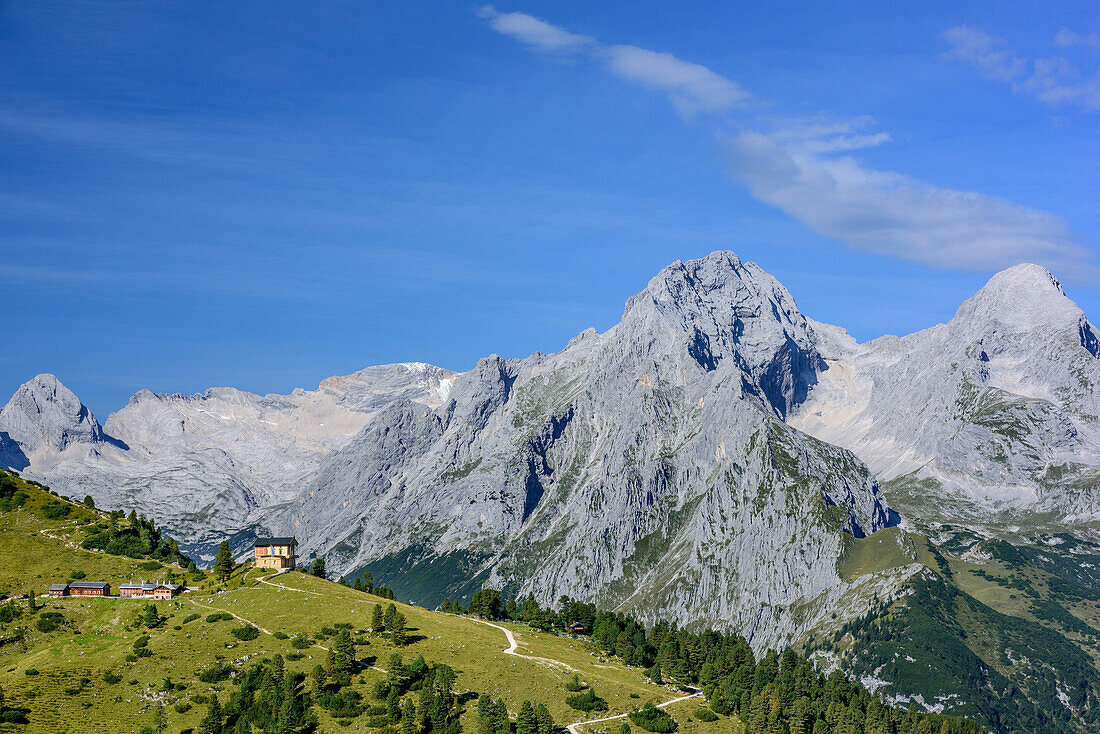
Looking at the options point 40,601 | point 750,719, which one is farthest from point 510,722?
point 40,601

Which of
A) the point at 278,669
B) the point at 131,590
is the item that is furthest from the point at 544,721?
the point at 131,590

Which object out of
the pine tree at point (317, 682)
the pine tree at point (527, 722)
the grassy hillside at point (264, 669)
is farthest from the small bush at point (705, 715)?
the pine tree at point (317, 682)

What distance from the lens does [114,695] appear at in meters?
153

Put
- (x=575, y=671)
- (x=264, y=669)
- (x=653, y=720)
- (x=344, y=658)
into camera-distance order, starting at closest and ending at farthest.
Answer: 1. (x=264, y=669)
2. (x=653, y=720)
3. (x=344, y=658)
4. (x=575, y=671)

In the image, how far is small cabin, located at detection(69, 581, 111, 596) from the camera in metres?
184

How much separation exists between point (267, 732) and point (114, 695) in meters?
26.5

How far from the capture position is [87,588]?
607ft

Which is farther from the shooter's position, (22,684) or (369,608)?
(369,608)

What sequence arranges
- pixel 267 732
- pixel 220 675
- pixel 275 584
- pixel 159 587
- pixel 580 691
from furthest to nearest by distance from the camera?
pixel 275 584, pixel 159 587, pixel 580 691, pixel 220 675, pixel 267 732

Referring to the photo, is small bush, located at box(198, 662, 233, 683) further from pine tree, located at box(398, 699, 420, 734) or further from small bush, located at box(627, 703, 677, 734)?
small bush, located at box(627, 703, 677, 734)

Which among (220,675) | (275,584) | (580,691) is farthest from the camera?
(275,584)

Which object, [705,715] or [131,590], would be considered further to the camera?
[131,590]

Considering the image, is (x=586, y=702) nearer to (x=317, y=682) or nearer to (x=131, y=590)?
(x=317, y=682)

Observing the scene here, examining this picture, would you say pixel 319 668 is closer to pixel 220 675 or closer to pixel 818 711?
pixel 220 675
